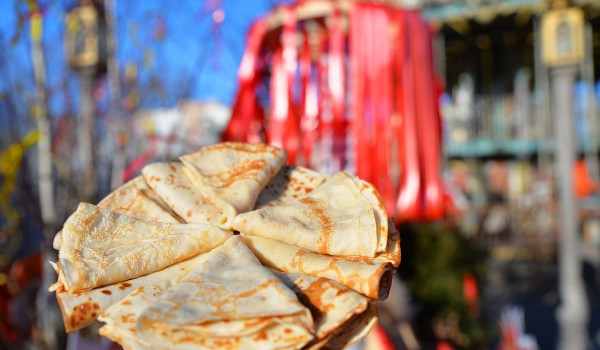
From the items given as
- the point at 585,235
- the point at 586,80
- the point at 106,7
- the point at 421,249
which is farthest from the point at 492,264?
the point at 106,7

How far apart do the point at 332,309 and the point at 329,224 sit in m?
0.18

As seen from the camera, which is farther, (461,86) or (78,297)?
(461,86)

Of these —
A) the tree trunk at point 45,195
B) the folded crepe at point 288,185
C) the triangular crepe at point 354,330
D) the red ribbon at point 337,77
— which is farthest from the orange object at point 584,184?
the triangular crepe at point 354,330

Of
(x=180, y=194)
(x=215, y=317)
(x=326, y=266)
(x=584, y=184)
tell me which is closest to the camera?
(x=215, y=317)

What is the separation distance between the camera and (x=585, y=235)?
991cm

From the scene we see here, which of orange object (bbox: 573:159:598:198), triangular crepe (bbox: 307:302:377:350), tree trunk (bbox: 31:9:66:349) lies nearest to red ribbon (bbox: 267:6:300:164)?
tree trunk (bbox: 31:9:66:349)

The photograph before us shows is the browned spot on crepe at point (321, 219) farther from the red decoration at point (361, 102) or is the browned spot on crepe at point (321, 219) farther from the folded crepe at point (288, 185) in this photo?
the red decoration at point (361, 102)

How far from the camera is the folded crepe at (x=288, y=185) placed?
1006 mm

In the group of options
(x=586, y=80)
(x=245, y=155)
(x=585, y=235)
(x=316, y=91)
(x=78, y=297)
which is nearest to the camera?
(x=78, y=297)

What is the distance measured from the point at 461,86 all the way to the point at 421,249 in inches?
300

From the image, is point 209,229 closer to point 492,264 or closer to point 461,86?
point 492,264

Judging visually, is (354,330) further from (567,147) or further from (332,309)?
(567,147)

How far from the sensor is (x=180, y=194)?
37.1 inches

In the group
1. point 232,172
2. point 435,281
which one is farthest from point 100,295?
point 435,281
